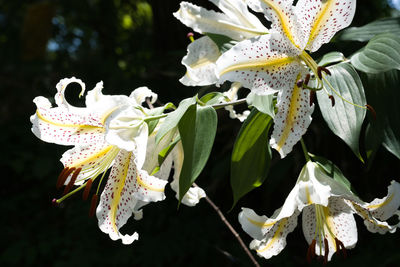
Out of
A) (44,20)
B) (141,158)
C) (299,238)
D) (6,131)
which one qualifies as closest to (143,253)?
(299,238)

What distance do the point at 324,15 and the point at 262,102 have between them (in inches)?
7.5

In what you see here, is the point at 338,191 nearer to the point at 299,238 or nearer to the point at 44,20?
the point at 299,238

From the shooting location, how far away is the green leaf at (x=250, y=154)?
926 millimetres

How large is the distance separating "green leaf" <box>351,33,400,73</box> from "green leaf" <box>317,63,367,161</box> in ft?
0.22

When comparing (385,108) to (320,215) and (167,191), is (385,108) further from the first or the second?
(167,191)

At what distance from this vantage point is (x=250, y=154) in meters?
0.93

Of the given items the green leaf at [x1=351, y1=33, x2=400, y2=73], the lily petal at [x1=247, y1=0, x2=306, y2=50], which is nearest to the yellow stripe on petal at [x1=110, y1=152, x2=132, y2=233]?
the lily petal at [x1=247, y1=0, x2=306, y2=50]

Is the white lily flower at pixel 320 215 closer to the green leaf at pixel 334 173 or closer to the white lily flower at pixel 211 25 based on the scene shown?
the green leaf at pixel 334 173

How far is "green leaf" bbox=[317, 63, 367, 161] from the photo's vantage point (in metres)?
0.85

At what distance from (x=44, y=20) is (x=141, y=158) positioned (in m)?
3.93

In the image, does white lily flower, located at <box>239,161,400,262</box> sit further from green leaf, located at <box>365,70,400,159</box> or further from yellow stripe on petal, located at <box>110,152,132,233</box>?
yellow stripe on petal, located at <box>110,152,132,233</box>

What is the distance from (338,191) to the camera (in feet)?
3.07

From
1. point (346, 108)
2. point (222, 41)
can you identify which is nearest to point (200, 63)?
point (222, 41)

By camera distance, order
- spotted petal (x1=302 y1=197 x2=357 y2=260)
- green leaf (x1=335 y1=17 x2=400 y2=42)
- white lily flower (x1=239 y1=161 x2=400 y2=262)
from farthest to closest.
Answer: green leaf (x1=335 y1=17 x2=400 y2=42) < spotted petal (x1=302 y1=197 x2=357 y2=260) < white lily flower (x1=239 y1=161 x2=400 y2=262)
